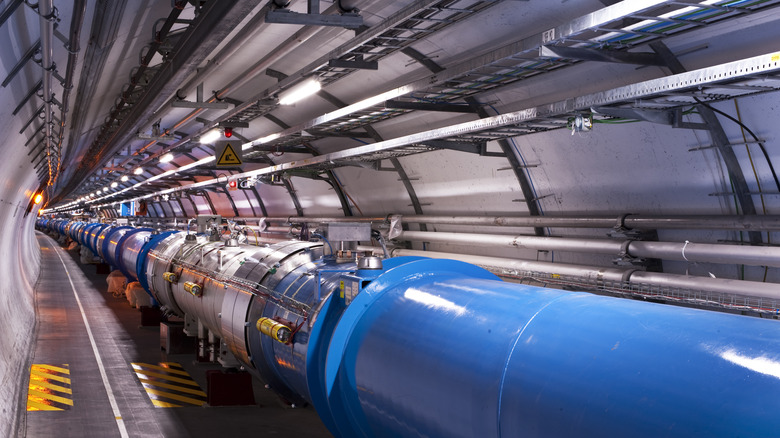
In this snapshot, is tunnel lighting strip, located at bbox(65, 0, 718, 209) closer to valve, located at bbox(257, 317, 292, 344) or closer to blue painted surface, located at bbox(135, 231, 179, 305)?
valve, located at bbox(257, 317, 292, 344)

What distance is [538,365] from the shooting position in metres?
2.23

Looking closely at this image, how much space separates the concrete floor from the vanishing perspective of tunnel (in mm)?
42

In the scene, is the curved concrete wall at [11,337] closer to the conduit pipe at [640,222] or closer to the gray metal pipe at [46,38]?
the gray metal pipe at [46,38]

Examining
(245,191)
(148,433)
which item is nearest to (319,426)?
(148,433)

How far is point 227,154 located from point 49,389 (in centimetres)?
549

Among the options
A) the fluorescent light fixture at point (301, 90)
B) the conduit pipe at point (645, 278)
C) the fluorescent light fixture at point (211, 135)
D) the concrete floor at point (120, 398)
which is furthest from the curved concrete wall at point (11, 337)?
the conduit pipe at point (645, 278)

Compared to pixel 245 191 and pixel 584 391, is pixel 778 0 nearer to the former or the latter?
pixel 584 391

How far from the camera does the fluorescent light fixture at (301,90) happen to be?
762cm

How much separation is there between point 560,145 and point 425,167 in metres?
3.33

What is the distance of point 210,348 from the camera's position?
286 inches

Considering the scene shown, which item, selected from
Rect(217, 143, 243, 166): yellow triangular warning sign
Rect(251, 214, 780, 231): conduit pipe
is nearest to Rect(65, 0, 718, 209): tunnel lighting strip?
Rect(251, 214, 780, 231): conduit pipe

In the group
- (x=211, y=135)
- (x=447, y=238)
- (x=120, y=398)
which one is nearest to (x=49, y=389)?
(x=120, y=398)

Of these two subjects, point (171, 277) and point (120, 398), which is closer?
point (120, 398)

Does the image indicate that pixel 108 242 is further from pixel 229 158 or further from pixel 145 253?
pixel 229 158
